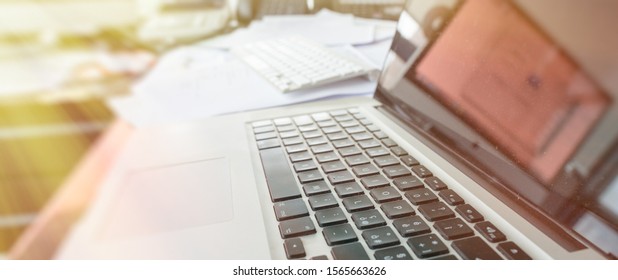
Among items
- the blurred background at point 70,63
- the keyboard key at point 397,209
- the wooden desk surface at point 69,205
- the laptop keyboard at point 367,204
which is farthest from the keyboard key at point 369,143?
the blurred background at point 70,63

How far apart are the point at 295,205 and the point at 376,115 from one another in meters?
0.19

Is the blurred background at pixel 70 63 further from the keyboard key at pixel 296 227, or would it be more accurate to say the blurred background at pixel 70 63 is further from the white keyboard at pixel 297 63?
the keyboard key at pixel 296 227

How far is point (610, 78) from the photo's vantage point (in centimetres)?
25

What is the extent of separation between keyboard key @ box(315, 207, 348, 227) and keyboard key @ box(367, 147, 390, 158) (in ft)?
0.30

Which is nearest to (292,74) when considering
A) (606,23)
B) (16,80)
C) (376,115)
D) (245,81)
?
(245,81)

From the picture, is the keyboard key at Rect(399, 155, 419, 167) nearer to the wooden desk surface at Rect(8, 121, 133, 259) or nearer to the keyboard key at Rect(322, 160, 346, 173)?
the keyboard key at Rect(322, 160, 346, 173)

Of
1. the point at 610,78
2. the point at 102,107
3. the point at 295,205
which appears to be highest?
the point at 610,78

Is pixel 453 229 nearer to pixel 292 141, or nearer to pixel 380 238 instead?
pixel 380 238

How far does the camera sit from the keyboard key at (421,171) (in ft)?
1.06

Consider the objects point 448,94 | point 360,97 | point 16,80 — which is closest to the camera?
point 448,94

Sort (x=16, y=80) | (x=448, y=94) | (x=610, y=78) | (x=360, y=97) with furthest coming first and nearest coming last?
(x=16, y=80)
(x=360, y=97)
(x=448, y=94)
(x=610, y=78)

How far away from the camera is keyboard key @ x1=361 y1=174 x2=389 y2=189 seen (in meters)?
0.31

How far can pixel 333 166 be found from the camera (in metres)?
0.35
